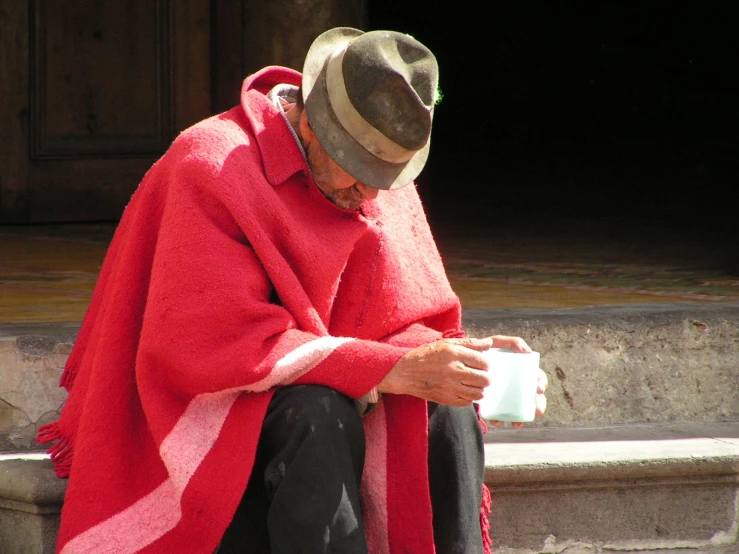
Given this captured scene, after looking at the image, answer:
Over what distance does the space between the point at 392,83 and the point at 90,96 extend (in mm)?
3081

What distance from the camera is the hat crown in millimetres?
2158

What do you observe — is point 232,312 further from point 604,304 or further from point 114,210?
point 114,210

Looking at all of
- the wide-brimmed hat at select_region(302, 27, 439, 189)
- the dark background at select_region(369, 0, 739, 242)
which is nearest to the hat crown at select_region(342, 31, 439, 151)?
the wide-brimmed hat at select_region(302, 27, 439, 189)

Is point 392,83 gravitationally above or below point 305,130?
above

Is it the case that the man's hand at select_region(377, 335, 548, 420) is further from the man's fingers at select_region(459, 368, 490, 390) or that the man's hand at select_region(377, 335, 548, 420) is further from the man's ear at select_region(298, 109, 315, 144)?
the man's ear at select_region(298, 109, 315, 144)

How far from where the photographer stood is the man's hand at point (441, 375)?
84.7 inches

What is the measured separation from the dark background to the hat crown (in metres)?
5.41

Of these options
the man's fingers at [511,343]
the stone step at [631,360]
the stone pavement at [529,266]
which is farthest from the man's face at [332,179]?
the stone pavement at [529,266]

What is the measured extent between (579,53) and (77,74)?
873cm

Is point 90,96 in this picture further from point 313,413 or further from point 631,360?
point 313,413

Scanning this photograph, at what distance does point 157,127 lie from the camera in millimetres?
5062

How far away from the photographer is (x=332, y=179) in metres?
2.29

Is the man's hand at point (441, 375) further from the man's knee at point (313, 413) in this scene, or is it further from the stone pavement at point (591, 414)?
the stone pavement at point (591, 414)

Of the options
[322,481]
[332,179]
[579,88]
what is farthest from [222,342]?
[579,88]
